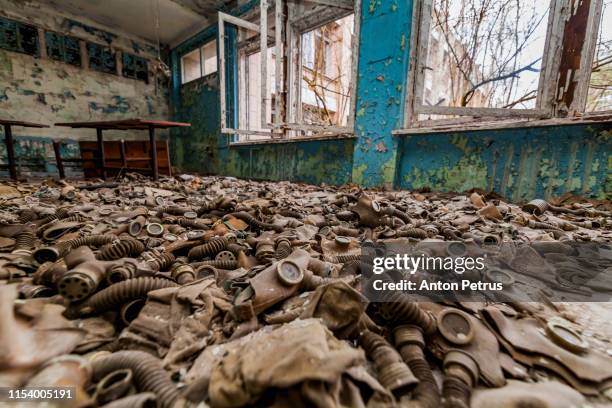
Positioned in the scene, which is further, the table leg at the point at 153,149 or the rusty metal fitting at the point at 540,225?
the table leg at the point at 153,149

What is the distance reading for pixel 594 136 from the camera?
2574 millimetres

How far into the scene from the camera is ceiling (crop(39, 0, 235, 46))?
6.46 metres

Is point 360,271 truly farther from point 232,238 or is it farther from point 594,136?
point 594,136

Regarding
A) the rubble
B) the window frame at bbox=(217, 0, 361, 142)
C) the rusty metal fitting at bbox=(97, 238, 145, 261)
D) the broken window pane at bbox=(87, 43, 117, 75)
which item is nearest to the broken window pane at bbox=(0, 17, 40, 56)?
the broken window pane at bbox=(87, 43, 117, 75)

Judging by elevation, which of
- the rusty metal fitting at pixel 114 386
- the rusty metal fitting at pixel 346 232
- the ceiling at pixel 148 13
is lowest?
the rusty metal fitting at pixel 114 386

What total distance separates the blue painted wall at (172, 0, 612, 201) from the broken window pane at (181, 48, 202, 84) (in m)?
3.05

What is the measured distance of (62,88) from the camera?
22.3 ft

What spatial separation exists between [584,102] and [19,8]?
10.3 meters

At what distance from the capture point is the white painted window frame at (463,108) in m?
2.65

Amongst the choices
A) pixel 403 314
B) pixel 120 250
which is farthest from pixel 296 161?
pixel 403 314

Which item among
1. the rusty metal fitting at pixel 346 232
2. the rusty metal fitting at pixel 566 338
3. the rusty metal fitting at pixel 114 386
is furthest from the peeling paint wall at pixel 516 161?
the rusty metal fitting at pixel 114 386

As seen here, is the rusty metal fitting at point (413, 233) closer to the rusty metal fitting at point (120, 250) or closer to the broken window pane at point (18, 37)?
the rusty metal fitting at point (120, 250)

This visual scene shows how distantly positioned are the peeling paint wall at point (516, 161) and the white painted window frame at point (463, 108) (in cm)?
21

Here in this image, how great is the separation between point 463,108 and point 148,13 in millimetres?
7680
